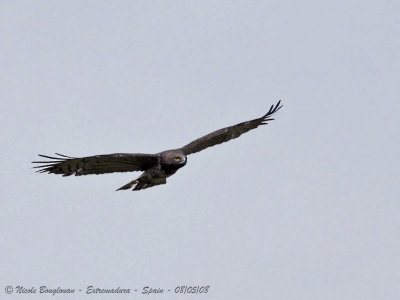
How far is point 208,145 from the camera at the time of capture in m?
21.5

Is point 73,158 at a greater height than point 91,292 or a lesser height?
greater

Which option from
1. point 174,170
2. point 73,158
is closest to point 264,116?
point 174,170

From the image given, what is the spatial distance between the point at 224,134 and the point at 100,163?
3239mm

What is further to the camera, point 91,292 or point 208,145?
point 208,145

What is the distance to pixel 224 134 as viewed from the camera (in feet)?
70.8

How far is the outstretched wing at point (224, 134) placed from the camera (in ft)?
69.2

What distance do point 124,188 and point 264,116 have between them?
3.80 metres

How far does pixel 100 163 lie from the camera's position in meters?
19.5

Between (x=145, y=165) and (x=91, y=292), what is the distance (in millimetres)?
2635

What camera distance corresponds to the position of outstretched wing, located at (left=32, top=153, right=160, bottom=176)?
1922 centimetres

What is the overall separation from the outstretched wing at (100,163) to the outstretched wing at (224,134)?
1.15m

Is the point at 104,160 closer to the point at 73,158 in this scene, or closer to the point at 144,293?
the point at 73,158

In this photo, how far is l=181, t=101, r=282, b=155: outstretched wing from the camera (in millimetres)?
21078

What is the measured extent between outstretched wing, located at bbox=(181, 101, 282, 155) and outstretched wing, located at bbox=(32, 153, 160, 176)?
115 centimetres
